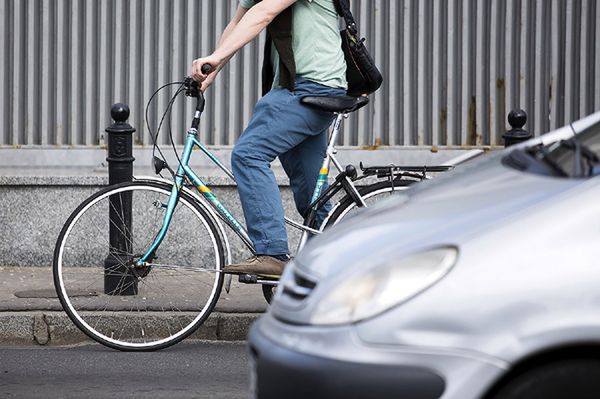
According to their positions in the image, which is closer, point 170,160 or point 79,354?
point 79,354

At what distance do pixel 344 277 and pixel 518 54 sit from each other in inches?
241

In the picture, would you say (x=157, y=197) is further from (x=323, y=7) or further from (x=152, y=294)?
(x=323, y=7)

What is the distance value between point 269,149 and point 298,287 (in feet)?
9.09

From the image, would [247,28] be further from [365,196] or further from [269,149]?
[365,196]

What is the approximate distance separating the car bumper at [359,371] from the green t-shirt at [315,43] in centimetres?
311

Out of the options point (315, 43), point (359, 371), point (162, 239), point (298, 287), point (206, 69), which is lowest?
point (162, 239)

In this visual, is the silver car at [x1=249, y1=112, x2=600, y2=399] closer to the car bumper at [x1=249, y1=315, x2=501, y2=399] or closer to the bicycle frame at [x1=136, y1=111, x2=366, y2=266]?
the car bumper at [x1=249, y1=315, x2=501, y2=399]

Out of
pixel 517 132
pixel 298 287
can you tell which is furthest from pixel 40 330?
pixel 298 287

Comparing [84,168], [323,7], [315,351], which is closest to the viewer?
[315,351]

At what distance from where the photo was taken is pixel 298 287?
368cm

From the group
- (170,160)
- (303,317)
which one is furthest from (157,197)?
(303,317)

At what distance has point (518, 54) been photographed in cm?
930

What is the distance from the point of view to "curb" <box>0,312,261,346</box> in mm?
6945

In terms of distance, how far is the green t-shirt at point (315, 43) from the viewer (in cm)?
645
